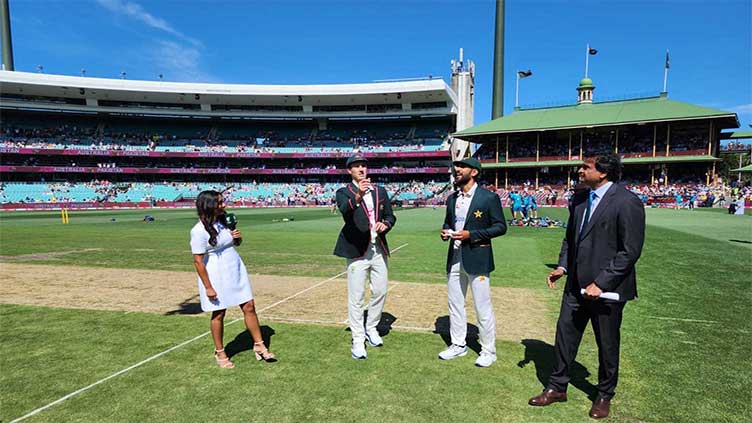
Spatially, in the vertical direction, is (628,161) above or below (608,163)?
above

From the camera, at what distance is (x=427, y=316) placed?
6.32 metres

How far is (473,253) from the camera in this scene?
446 centimetres

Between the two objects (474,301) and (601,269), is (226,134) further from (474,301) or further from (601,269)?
(601,269)

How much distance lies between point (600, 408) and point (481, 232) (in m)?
1.86

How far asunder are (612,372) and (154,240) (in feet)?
56.4

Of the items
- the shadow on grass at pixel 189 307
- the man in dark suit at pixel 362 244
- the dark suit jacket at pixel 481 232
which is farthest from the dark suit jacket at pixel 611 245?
the shadow on grass at pixel 189 307

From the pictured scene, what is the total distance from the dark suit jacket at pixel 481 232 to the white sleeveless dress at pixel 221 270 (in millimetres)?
2389

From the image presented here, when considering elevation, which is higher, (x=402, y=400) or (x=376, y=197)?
(x=376, y=197)

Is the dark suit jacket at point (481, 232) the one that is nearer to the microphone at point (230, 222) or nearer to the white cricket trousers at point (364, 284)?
the white cricket trousers at point (364, 284)

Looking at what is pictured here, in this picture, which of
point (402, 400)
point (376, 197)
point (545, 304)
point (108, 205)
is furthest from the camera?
point (108, 205)

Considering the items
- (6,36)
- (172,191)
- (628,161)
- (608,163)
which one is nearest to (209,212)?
(608,163)

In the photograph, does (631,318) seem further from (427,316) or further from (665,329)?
(427,316)

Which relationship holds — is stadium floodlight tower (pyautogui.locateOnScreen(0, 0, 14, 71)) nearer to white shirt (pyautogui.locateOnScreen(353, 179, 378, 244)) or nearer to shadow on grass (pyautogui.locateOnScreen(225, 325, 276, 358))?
shadow on grass (pyautogui.locateOnScreen(225, 325, 276, 358))

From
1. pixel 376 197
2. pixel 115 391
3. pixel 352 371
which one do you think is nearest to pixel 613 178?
pixel 376 197
